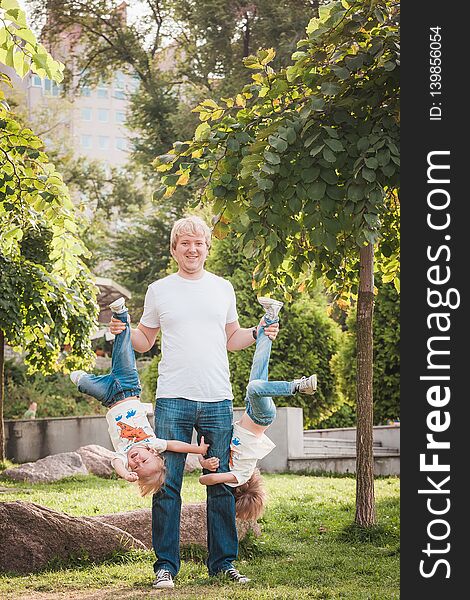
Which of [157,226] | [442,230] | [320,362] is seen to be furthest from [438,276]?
[157,226]

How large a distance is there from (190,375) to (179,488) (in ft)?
1.72

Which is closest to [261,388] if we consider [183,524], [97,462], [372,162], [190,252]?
[190,252]

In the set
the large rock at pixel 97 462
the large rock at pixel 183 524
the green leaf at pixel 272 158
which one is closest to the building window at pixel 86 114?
the large rock at pixel 97 462

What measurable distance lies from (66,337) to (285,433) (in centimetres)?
277

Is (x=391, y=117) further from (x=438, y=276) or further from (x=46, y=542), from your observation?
(x=46, y=542)

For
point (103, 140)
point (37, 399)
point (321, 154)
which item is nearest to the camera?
point (321, 154)

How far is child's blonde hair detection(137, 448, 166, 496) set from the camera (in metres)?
4.11

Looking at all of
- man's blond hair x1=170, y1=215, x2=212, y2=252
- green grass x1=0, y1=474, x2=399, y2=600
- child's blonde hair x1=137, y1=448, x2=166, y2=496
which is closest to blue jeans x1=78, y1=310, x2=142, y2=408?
child's blonde hair x1=137, y1=448, x2=166, y2=496

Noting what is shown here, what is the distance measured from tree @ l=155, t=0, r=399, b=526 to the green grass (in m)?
0.44

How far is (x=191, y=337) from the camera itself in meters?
4.21

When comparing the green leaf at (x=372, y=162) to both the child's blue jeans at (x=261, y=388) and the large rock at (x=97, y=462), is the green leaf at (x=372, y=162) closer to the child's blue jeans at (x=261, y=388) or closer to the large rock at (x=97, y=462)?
the child's blue jeans at (x=261, y=388)

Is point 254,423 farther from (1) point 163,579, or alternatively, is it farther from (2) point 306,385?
(1) point 163,579

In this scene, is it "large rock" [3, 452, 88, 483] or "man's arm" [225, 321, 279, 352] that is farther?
"large rock" [3, 452, 88, 483]

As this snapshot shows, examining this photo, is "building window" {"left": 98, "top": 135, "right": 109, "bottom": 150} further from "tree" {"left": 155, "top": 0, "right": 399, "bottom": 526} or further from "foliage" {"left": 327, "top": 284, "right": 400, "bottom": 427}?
"tree" {"left": 155, "top": 0, "right": 399, "bottom": 526}
